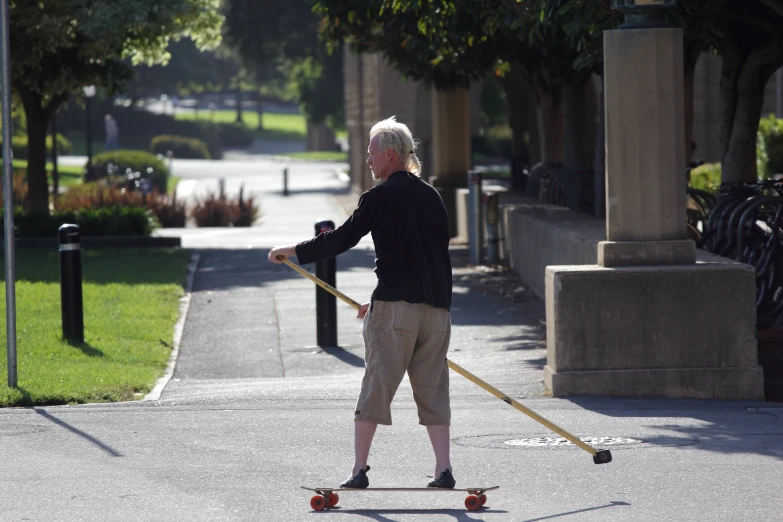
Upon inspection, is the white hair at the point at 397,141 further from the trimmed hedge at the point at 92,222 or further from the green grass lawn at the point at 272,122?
the green grass lawn at the point at 272,122

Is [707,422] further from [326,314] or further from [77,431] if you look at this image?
[326,314]

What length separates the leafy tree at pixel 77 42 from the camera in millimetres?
19094

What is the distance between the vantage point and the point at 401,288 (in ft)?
19.5

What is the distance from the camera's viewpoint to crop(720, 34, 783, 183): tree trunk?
41.6ft

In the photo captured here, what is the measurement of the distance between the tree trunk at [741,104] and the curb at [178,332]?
563 centimetres

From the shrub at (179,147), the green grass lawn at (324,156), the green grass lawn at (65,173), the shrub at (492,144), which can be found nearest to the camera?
the green grass lawn at (65,173)

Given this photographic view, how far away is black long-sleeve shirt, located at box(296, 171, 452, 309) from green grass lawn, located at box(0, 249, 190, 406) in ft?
12.2

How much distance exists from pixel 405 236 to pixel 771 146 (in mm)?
20095

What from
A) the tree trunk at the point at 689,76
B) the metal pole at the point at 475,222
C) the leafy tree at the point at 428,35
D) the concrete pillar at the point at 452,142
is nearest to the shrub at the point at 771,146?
the concrete pillar at the point at 452,142

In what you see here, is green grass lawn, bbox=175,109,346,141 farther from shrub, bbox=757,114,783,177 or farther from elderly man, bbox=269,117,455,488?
elderly man, bbox=269,117,455,488

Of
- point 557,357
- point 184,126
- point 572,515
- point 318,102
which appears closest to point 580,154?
point 557,357

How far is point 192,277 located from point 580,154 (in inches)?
227

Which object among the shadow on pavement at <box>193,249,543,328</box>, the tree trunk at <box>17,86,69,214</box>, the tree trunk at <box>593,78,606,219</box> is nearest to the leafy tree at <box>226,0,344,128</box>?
the tree trunk at <box>17,86,69,214</box>

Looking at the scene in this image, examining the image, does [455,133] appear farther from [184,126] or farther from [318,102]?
[184,126]
